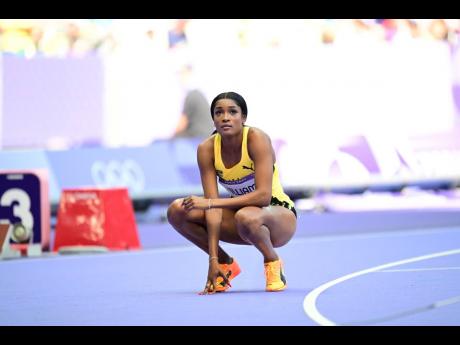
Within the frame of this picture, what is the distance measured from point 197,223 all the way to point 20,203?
386 centimetres

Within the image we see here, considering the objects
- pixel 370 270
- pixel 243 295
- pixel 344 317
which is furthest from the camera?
pixel 370 270

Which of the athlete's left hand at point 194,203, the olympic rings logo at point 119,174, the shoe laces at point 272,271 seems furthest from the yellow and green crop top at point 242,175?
the olympic rings logo at point 119,174

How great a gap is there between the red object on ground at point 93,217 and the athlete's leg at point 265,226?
374 centimetres

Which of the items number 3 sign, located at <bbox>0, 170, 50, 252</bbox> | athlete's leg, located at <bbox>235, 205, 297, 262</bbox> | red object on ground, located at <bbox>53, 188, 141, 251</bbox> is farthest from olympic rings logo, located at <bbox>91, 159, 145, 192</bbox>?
athlete's leg, located at <bbox>235, 205, 297, 262</bbox>

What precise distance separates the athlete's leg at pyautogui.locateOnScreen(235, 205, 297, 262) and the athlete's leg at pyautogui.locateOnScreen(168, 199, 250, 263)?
0.19 meters

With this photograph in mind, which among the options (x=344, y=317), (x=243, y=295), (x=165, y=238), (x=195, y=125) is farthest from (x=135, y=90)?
(x=344, y=317)

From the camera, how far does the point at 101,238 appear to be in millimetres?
10938

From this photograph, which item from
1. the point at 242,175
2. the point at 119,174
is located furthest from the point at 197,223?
the point at 119,174

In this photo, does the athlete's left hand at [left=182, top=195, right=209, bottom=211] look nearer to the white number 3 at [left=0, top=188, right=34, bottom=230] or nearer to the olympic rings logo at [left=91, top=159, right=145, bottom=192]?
the white number 3 at [left=0, top=188, right=34, bottom=230]

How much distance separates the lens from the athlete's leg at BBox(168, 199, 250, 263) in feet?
23.9

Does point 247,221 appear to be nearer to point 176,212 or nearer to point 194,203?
point 194,203
